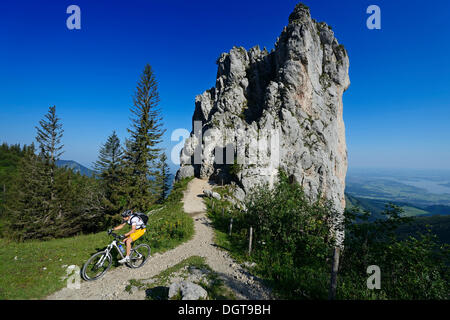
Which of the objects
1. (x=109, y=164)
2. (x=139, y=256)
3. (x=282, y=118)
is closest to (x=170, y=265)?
(x=139, y=256)

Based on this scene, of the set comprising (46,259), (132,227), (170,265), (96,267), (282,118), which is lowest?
(170,265)

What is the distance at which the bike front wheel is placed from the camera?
349 inches

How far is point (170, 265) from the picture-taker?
9.38 m

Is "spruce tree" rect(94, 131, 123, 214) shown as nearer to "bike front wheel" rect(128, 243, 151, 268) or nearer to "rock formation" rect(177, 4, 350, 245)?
"rock formation" rect(177, 4, 350, 245)

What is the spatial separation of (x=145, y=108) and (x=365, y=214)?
88.1 ft

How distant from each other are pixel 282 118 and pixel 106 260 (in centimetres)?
4218

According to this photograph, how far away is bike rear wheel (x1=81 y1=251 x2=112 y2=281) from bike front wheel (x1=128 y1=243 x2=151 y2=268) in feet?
3.47

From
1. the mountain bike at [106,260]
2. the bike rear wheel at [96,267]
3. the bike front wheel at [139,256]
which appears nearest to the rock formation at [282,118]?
the bike front wheel at [139,256]

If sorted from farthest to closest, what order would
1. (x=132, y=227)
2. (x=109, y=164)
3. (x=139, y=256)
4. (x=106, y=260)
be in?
(x=109, y=164)
(x=139, y=256)
(x=106, y=260)
(x=132, y=227)

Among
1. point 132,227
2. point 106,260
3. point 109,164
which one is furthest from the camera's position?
point 109,164

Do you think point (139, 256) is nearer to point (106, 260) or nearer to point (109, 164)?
point (106, 260)

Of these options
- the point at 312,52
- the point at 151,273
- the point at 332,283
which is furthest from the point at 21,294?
the point at 312,52

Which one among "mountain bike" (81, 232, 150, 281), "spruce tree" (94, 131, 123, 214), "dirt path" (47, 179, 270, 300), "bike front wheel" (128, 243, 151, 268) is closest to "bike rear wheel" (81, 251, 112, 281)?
"mountain bike" (81, 232, 150, 281)

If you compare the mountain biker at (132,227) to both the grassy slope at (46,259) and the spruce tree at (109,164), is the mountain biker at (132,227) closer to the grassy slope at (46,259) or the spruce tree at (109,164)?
the grassy slope at (46,259)
